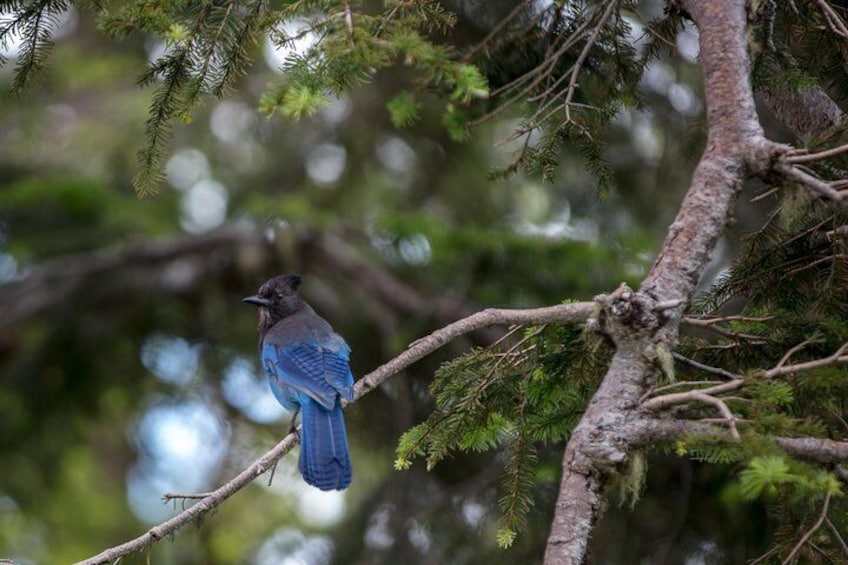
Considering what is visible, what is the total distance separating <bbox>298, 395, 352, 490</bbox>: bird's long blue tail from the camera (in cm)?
380

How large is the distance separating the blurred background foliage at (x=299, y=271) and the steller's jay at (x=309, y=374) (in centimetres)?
55

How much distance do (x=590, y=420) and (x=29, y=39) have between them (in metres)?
2.06

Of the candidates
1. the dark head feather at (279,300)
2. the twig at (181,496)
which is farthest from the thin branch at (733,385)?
the dark head feather at (279,300)

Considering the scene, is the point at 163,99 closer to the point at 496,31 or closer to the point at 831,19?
the point at 496,31

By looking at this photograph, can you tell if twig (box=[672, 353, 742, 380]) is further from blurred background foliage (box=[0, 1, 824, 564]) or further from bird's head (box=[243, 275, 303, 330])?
bird's head (box=[243, 275, 303, 330])

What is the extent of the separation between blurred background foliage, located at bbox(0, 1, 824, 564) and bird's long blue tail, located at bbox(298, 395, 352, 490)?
0.95m

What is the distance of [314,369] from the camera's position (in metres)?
4.55

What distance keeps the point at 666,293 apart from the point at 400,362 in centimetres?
88

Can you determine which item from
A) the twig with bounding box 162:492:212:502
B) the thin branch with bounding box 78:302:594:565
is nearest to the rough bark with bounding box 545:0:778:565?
the thin branch with bounding box 78:302:594:565

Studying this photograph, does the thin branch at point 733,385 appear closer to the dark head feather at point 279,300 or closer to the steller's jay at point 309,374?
the steller's jay at point 309,374

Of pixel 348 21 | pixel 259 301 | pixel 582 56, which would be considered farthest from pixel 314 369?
pixel 348 21

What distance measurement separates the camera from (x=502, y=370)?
3.36m

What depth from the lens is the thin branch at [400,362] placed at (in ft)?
9.80

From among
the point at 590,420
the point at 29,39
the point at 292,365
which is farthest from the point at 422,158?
the point at 590,420
